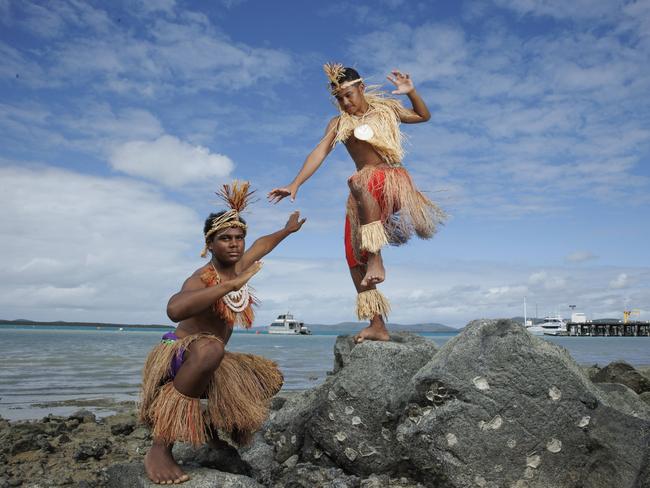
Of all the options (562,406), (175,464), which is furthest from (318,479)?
(562,406)

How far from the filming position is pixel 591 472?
11.5 feet

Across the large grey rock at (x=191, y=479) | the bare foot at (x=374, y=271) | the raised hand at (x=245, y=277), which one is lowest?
the large grey rock at (x=191, y=479)

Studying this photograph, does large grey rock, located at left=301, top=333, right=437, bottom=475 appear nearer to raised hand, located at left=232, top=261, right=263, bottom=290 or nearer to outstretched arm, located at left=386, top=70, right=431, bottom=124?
raised hand, located at left=232, top=261, right=263, bottom=290

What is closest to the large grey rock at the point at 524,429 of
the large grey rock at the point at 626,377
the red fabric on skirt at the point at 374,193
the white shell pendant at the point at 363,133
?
the red fabric on skirt at the point at 374,193

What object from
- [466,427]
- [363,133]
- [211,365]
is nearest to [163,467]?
[211,365]

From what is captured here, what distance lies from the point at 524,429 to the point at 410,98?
2.92 m

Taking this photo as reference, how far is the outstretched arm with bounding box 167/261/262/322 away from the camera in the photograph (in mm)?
3371

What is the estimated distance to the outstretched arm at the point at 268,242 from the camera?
394 cm

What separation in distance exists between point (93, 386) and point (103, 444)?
641cm

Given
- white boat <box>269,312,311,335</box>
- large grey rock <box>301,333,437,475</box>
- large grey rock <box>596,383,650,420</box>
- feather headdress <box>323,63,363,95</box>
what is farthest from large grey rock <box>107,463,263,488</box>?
white boat <box>269,312,311,335</box>

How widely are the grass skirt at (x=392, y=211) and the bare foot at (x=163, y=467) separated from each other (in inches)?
82.8

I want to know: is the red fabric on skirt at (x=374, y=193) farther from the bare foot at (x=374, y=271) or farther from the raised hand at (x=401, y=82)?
the raised hand at (x=401, y=82)

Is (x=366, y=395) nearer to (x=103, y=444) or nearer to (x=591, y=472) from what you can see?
(x=591, y=472)

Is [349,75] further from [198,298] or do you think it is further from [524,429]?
[524,429]
